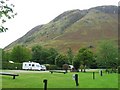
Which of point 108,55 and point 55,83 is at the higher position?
point 108,55

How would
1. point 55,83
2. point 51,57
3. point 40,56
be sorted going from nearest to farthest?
point 55,83
point 51,57
point 40,56

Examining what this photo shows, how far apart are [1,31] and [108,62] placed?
74.4 meters

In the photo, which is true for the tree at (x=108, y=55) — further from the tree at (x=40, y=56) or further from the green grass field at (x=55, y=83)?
the green grass field at (x=55, y=83)

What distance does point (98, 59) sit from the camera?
3492 inches

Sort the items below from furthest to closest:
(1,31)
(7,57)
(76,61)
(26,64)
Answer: (7,57), (76,61), (26,64), (1,31)

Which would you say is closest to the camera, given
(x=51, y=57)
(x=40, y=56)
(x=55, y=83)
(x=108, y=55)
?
(x=55, y=83)

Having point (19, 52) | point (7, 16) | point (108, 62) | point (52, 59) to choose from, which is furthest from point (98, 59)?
point (7, 16)

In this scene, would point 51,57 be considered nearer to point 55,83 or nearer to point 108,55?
point 108,55

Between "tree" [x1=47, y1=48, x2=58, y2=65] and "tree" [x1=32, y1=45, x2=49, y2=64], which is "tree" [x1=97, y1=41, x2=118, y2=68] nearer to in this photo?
"tree" [x1=47, y1=48, x2=58, y2=65]

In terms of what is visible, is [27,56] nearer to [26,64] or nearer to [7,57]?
[7,57]

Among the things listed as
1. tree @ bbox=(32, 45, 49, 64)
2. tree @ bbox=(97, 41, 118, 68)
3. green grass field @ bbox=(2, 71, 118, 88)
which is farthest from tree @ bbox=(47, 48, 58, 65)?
green grass field @ bbox=(2, 71, 118, 88)

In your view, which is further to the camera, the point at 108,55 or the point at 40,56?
the point at 40,56

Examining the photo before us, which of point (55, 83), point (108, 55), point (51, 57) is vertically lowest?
point (55, 83)

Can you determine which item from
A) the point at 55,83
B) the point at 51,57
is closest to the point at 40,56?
the point at 51,57
